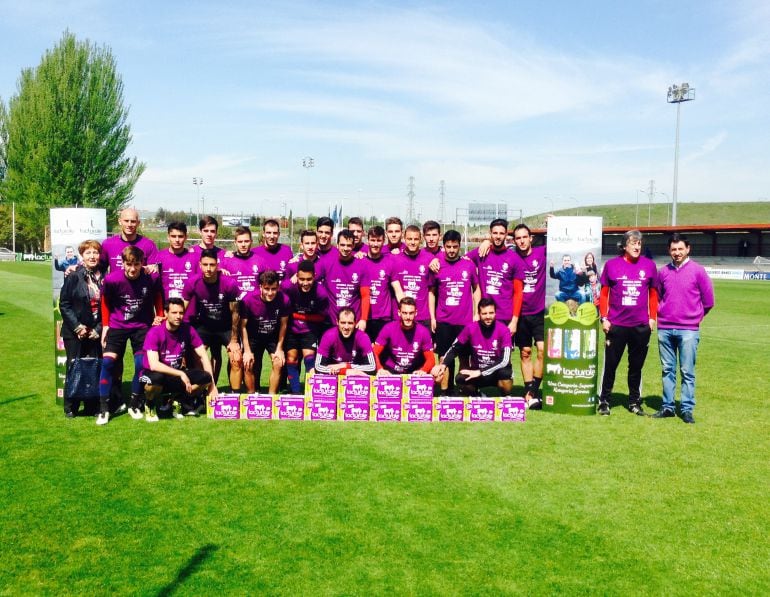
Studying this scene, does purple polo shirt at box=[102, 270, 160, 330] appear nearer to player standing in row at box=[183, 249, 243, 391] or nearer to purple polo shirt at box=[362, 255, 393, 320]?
player standing in row at box=[183, 249, 243, 391]

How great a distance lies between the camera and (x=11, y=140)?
47.2 metres

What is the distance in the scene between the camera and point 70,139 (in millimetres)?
45094

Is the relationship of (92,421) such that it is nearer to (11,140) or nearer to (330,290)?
(330,290)

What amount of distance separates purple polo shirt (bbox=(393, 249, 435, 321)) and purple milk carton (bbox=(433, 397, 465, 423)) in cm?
122

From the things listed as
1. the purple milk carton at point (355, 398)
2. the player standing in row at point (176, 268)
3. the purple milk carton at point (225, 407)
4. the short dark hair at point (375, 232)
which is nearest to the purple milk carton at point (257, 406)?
the purple milk carton at point (225, 407)

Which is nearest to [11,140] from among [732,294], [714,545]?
[732,294]

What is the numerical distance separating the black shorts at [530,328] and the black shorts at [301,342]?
8.18 ft

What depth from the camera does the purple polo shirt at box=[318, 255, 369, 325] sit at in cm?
777

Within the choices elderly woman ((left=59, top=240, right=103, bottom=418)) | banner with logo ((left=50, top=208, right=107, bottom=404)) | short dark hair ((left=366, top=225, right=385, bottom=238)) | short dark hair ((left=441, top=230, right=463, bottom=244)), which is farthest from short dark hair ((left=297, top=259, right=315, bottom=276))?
banner with logo ((left=50, top=208, right=107, bottom=404))

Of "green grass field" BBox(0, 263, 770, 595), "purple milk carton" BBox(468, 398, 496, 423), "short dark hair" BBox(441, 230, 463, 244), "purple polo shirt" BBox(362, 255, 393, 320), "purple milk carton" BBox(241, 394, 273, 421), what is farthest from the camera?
"purple polo shirt" BBox(362, 255, 393, 320)

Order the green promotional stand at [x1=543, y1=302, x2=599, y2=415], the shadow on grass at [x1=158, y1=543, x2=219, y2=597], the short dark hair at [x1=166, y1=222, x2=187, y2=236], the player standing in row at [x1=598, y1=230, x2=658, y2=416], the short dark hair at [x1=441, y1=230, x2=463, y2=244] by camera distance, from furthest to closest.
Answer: the short dark hair at [x1=441, y1=230, x2=463, y2=244] → the short dark hair at [x1=166, y1=222, x2=187, y2=236] → the player standing in row at [x1=598, y1=230, x2=658, y2=416] → the green promotional stand at [x1=543, y1=302, x2=599, y2=415] → the shadow on grass at [x1=158, y1=543, x2=219, y2=597]

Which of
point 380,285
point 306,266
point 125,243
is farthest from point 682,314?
point 125,243

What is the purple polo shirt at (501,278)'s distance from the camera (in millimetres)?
7672

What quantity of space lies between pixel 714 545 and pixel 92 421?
19.3ft
